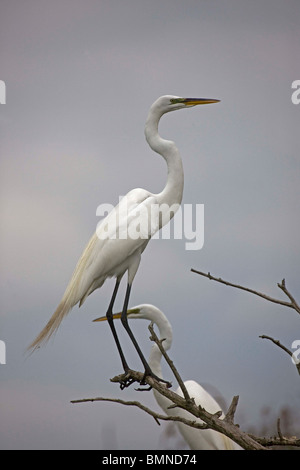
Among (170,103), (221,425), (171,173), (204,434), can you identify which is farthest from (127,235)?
(204,434)

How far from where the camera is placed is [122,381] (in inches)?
71.7

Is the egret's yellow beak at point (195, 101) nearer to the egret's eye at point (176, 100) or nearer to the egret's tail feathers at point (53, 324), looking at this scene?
the egret's eye at point (176, 100)

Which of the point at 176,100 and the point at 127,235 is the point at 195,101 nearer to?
the point at 176,100

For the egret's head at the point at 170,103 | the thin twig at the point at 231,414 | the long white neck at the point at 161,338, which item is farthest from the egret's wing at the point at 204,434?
the egret's head at the point at 170,103

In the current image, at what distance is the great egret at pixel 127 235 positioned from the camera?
6.17ft

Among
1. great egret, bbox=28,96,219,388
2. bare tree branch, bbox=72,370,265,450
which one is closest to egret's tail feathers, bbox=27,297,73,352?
great egret, bbox=28,96,219,388

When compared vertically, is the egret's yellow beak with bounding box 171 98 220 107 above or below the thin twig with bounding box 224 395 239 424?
above

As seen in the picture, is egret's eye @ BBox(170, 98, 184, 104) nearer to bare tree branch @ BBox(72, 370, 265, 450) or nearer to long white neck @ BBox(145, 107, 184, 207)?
long white neck @ BBox(145, 107, 184, 207)

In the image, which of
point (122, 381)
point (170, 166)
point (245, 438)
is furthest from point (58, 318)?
point (245, 438)

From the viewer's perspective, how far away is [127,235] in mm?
1879

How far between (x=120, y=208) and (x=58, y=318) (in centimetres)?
39

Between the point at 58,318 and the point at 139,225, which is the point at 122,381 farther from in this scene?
the point at 139,225

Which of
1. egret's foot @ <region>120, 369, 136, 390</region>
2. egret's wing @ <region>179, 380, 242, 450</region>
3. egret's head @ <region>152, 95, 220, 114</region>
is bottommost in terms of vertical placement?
egret's wing @ <region>179, 380, 242, 450</region>

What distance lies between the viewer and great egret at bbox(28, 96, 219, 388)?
1.88 meters
